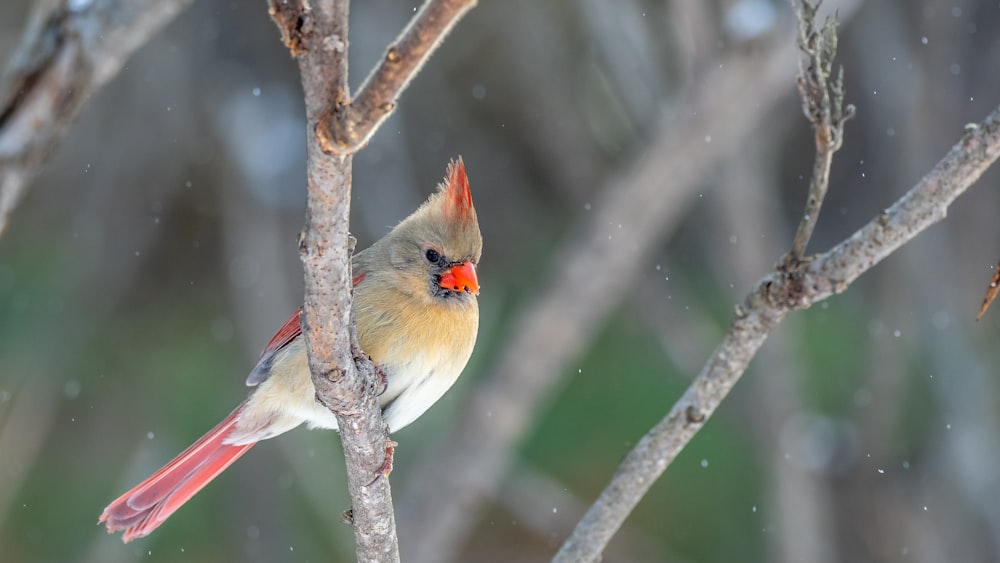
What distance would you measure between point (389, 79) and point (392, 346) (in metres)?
1.47

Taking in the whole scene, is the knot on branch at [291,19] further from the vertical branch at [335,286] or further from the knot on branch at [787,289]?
the knot on branch at [787,289]

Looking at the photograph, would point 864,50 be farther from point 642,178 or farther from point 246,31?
point 246,31

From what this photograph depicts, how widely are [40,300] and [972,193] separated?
4457 mm

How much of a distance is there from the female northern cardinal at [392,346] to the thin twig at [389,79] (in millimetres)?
1306

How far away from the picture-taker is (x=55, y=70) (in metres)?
2.65

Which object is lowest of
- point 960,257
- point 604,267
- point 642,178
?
point 604,267

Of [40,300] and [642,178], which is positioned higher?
[642,178]

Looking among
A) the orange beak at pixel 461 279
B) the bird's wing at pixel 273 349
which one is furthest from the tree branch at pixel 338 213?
the bird's wing at pixel 273 349

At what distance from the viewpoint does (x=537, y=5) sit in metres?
Result: 5.65

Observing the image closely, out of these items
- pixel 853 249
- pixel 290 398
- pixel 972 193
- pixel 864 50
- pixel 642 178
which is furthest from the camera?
pixel 864 50

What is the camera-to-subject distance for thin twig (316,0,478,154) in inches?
56.0

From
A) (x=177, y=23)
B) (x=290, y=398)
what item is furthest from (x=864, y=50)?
(x=290, y=398)

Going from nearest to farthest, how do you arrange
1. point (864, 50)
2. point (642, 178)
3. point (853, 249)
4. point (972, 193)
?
point (853, 249) → point (642, 178) → point (972, 193) → point (864, 50)

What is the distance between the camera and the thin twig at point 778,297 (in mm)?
2086
